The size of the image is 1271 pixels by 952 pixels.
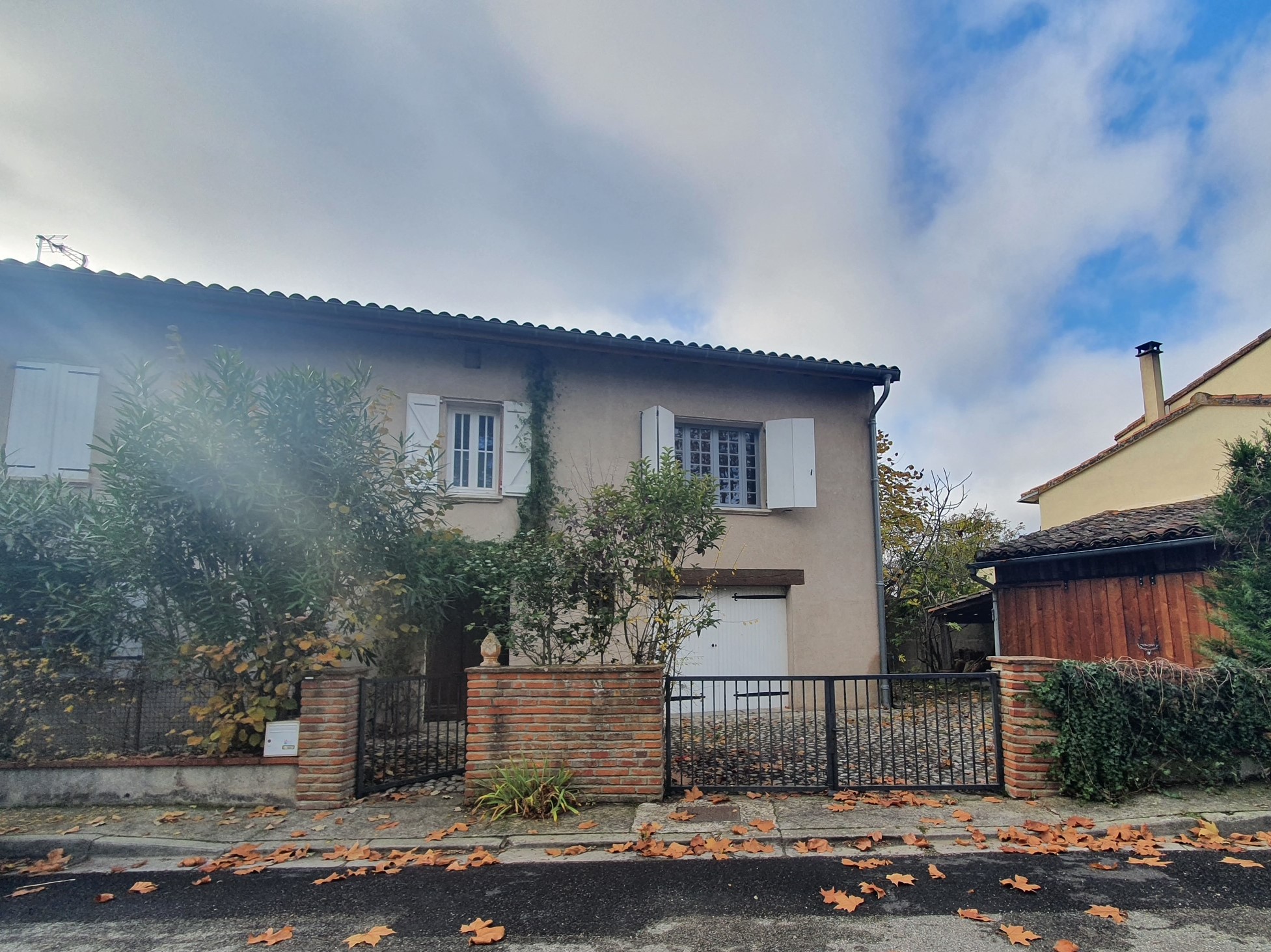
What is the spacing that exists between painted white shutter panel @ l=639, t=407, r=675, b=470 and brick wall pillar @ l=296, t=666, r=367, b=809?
5.73 metres

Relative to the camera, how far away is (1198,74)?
25.6 feet

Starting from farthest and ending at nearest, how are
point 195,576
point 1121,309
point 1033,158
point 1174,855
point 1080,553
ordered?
point 1121,309 < point 1080,553 < point 1033,158 < point 195,576 < point 1174,855

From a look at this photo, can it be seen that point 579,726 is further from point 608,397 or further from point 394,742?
point 608,397

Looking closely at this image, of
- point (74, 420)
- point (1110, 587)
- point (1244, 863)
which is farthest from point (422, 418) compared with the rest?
point (1110, 587)

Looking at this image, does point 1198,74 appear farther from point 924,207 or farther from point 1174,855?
point 1174,855

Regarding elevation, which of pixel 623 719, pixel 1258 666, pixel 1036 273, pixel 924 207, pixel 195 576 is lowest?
pixel 623 719

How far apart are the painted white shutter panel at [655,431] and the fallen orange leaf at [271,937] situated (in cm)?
741

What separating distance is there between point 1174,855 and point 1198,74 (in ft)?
27.3

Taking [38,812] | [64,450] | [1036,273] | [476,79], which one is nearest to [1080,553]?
[1036,273]

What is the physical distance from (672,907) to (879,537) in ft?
27.7

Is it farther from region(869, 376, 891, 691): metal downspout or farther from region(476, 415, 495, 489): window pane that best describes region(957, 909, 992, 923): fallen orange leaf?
region(476, 415, 495, 489): window pane

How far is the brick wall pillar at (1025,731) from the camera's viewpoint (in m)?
5.44

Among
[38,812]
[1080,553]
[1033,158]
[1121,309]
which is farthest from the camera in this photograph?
[1121,309]

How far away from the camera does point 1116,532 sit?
31.2ft
